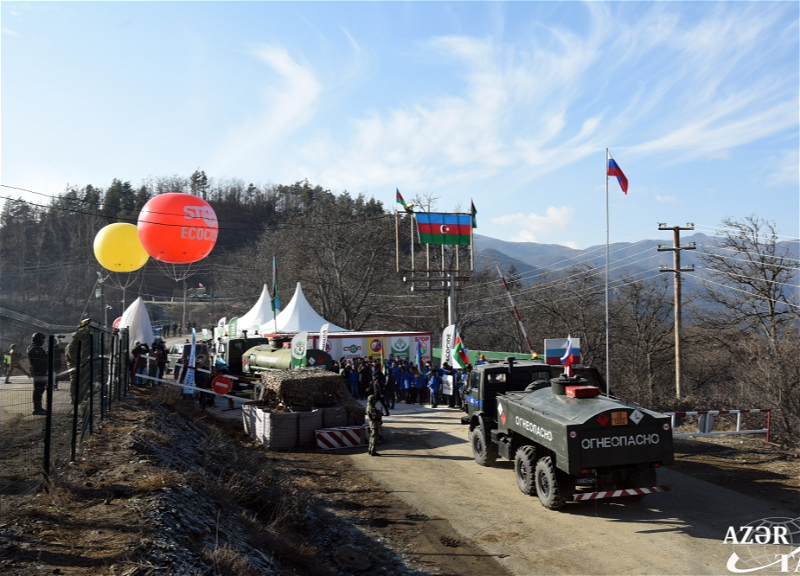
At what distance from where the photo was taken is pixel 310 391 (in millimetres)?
16078

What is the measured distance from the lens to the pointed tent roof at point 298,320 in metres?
31.9

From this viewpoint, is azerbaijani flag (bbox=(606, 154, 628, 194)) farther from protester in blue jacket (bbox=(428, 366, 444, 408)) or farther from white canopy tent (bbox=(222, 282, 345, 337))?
white canopy tent (bbox=(222, 282, 345, 337))

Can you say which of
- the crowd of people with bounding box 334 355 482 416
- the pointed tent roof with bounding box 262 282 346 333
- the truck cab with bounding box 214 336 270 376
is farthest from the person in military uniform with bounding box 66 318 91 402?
the pointed tent roof with bounding box 262 282 346 333

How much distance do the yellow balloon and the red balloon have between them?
310 centimetres

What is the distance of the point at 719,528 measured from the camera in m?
8.95

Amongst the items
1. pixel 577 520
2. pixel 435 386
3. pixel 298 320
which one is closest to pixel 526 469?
pixel 577 520

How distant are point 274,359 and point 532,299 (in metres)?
26.5

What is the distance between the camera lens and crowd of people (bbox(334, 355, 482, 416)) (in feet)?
74.4

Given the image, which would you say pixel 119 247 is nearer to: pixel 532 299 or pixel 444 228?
pixel 444 228

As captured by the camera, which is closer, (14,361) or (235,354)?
(14,361)

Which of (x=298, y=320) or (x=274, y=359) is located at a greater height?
(x=298, y=320)

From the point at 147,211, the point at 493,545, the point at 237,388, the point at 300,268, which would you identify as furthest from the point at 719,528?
the point at 300,268

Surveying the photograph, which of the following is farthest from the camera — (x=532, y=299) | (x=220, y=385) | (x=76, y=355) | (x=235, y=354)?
(x=532, y=299)

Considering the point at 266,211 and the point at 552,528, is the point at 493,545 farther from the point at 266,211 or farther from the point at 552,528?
the point at 266,211
